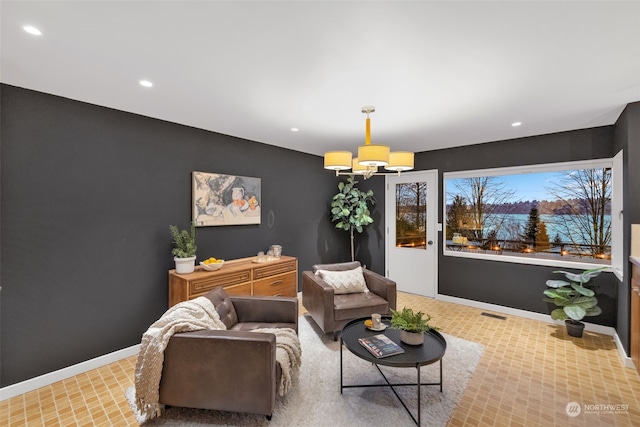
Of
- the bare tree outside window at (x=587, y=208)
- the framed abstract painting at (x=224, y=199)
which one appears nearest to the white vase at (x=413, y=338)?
the framed abstract painting at (x=224, y=199)

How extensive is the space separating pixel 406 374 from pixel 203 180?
10.1 feet

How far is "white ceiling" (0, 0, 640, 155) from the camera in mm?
1512

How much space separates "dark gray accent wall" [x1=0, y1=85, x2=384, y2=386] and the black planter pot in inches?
173

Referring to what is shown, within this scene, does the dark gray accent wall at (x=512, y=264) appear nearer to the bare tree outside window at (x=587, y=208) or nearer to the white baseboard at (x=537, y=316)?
the white baseboard at (x=537, y=316)

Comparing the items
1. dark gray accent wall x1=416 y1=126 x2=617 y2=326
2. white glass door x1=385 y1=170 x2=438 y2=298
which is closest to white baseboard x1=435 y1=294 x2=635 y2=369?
dark gray accent wall x1=416 y1=126 x2=617 y2=326

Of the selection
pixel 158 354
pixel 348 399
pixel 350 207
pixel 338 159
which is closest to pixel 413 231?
pixel 350 207

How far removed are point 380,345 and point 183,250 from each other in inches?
90.8

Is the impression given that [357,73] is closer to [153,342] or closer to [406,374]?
[153,342]

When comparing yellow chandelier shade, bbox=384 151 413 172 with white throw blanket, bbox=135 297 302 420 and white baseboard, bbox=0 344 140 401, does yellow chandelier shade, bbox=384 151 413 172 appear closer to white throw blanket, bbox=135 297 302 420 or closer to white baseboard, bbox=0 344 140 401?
white throw blanket, bbox=135 297 302 420

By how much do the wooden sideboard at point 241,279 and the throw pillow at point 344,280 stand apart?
532mm

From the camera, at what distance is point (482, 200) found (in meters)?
4.49

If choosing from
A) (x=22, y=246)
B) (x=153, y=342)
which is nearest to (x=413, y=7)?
(x=153, y=342)

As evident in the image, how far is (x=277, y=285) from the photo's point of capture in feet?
12.5

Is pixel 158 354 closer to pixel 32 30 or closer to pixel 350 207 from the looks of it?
pixel 32 30
